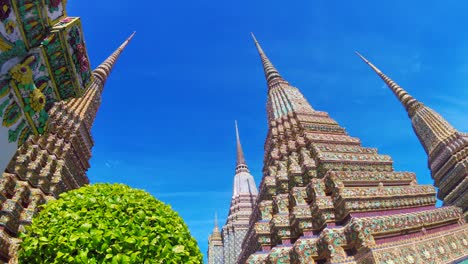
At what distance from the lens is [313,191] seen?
35.3 ft

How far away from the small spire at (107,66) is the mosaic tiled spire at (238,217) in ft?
50.2

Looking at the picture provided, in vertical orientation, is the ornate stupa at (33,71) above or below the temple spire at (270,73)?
below

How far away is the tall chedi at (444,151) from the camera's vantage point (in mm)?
17062

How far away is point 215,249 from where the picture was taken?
94.5ft

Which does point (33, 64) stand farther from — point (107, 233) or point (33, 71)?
point (107, 233)

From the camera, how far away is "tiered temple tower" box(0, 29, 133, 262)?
10.1 m

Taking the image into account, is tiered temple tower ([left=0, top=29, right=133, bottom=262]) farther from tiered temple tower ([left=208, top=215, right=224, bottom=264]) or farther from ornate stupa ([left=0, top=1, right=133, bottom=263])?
tiered temple tower ([left=208, top=215, right=224, bottom=264])

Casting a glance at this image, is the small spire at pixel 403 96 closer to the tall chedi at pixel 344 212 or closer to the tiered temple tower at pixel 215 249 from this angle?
the tall chedi at pixel 344 212

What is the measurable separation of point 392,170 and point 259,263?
758 cm

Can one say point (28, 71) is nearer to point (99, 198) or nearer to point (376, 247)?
point (99, 198)

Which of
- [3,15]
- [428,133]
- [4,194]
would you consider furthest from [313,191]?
[428,133]

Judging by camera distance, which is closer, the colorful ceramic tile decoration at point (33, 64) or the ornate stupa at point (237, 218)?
the colorful ceramic tile decoration at point (33, 64)

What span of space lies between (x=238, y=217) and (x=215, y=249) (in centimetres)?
490

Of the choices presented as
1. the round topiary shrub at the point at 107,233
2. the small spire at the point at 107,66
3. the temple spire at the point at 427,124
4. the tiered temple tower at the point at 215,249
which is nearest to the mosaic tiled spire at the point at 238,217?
the tiered temple tower at the point at 215,249
